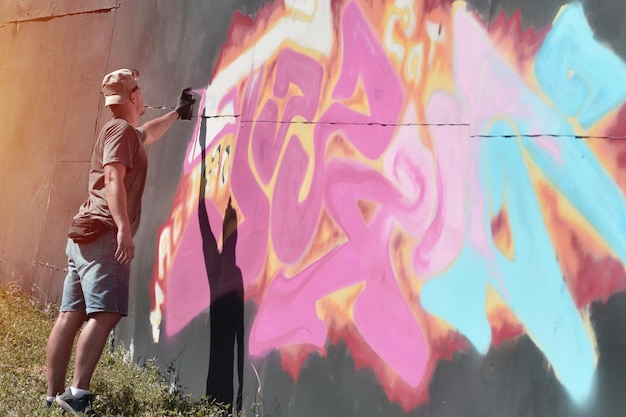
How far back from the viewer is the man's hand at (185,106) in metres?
5.34

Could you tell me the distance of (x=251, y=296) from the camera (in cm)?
454

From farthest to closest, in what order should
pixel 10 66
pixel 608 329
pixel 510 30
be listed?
1. pixel 10 66
2. pixel 510 30
3. pixel 608 329

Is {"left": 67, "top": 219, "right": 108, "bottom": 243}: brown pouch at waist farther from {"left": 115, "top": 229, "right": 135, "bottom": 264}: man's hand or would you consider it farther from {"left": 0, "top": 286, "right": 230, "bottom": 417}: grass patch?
{"left": 0, "top": 286, "right": 230, "bottom": 417}: grass patch

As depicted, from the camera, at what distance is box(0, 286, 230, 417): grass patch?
176 inches

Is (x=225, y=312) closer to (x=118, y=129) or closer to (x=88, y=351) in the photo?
(x=88, y=351)

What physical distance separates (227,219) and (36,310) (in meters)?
2.60

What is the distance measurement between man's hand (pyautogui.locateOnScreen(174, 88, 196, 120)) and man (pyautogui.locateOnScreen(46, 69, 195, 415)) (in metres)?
0.53

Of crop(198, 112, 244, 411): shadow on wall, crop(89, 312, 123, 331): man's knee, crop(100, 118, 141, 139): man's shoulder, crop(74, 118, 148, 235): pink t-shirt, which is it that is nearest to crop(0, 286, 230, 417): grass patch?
crop(198, 112, 244, 411): shadow on wall

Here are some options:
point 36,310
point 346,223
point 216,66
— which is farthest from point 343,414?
point 36,310

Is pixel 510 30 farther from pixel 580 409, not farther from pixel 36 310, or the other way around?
pixel 36 310

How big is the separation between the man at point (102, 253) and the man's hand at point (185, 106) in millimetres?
528

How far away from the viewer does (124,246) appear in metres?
4.37

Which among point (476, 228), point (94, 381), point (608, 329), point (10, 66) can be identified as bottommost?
point (94, 381)

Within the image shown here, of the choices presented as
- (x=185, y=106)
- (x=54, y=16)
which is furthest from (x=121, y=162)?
(x=54, y=16)
